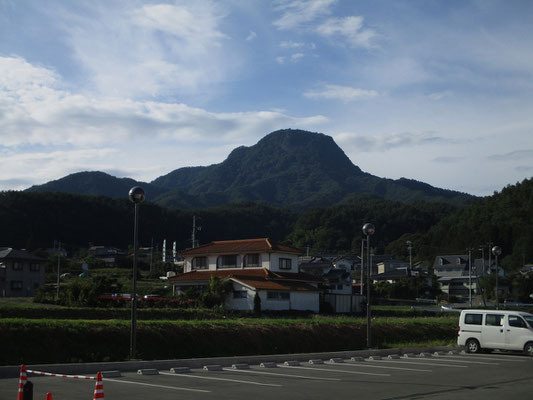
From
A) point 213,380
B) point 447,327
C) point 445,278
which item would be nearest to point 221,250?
point 447,327

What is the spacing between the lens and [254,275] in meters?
43.8

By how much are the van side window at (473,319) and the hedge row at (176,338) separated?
3.55m

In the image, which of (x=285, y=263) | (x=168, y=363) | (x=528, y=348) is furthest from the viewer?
(x=285, y=263)

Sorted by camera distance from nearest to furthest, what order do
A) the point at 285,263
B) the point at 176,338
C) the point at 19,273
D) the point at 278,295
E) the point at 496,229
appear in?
the point at 176,338
the point at 278,295
the point at 285,263
the point at 19,273
the point at 496,229

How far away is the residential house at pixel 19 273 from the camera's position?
53281 mm

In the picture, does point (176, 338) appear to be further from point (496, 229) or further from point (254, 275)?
point (496, 229)

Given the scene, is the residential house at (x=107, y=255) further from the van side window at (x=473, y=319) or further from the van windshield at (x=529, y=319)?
the van windshield at (x=529, y=319)

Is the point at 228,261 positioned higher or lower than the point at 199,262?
higher

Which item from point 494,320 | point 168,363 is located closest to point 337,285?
point 494,320

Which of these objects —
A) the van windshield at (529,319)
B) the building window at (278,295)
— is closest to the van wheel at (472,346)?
the van windshield at (529,319)

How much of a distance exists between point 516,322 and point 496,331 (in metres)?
0.78

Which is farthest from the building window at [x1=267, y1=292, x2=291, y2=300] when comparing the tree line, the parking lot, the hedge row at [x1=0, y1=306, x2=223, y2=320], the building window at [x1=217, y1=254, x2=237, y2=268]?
the tree line

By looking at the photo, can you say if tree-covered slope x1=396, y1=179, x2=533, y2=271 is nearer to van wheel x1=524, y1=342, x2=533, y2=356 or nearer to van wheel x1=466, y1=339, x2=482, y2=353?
van wheel x1=466, y1=339, x2=482, y2=353

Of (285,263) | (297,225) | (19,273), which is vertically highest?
(297,225)
